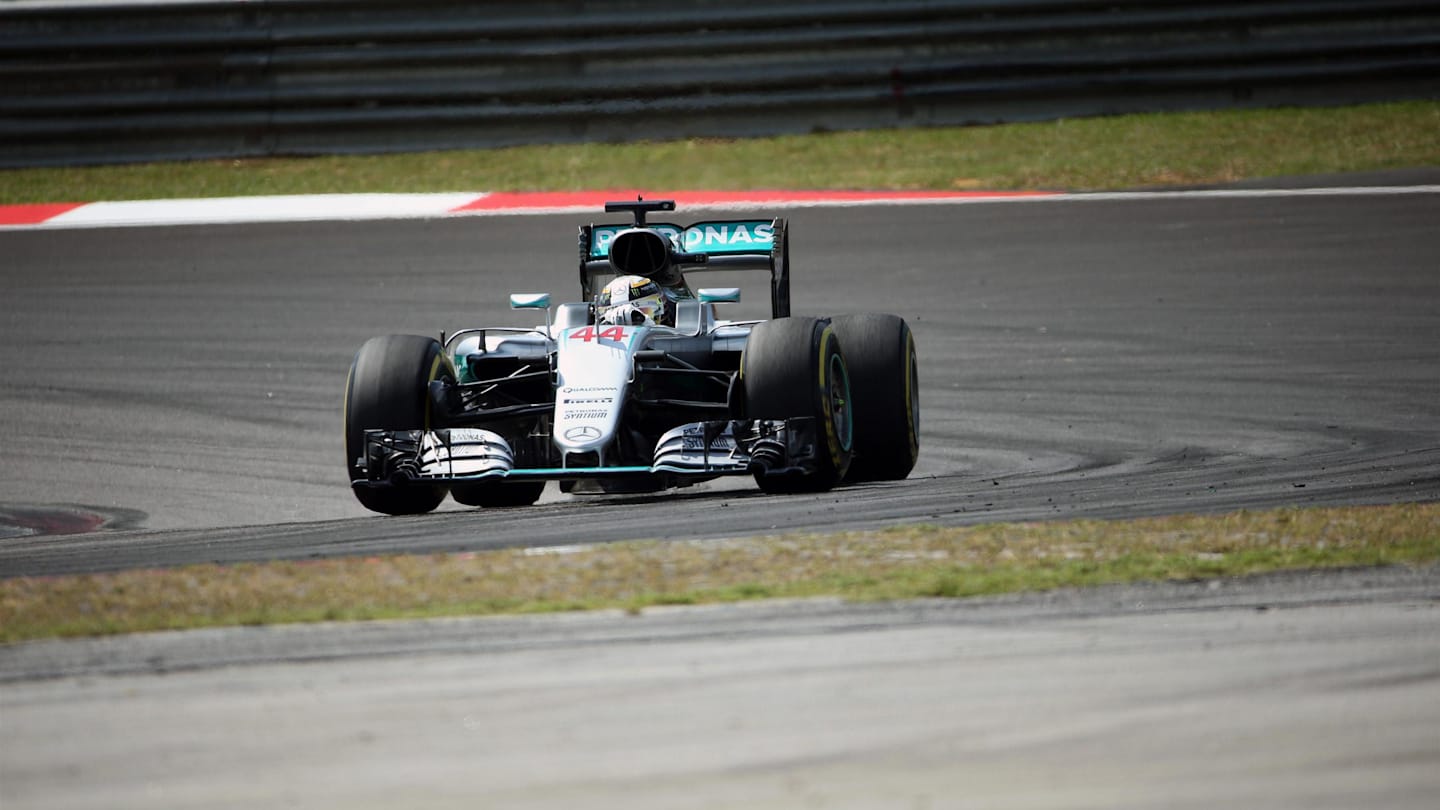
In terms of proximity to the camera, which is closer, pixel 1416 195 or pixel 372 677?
pixel 372 677

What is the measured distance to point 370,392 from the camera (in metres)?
9.42

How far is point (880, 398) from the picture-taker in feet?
32.6

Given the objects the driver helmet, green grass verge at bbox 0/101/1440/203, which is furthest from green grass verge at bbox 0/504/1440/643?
green grass verge at bbox 0/101/1440/203

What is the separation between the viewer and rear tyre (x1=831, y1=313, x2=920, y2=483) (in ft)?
32.6

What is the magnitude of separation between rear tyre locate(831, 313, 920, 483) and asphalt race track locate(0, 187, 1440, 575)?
31cm

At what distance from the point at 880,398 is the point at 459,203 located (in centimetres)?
734

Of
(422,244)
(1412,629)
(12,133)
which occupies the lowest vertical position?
(1412,629)

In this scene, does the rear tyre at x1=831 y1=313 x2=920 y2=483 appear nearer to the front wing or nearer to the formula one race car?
the formula one race car

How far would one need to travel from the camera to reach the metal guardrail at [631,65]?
17.4 metres

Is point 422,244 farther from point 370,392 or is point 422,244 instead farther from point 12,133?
point 370,392

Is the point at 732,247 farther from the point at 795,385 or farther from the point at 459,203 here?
the point at 459,203

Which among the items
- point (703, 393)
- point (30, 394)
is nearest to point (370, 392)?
point (703, 393)

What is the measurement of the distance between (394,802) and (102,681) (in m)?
1.54

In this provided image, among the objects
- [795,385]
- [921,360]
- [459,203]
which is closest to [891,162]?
[459,203]
